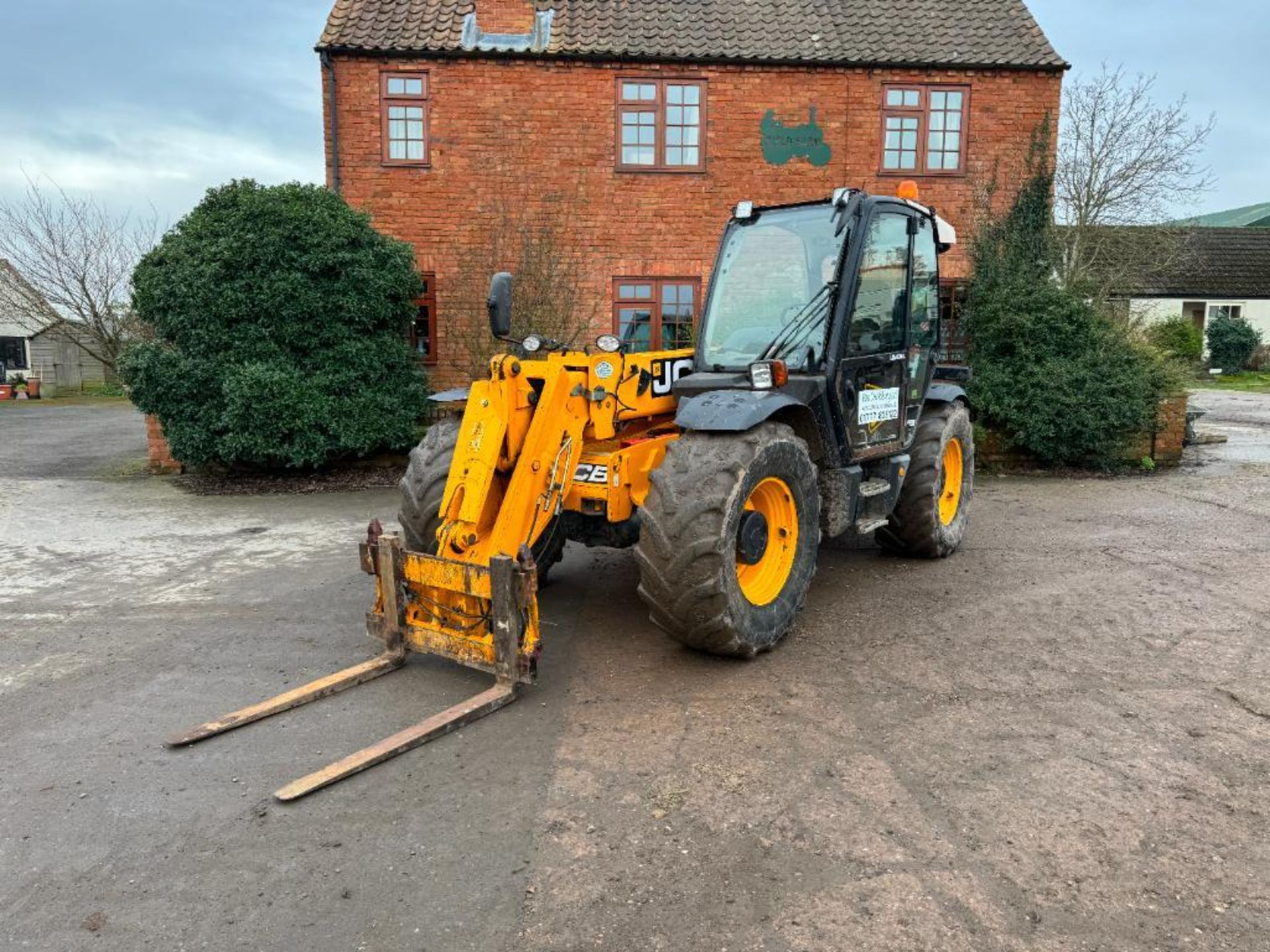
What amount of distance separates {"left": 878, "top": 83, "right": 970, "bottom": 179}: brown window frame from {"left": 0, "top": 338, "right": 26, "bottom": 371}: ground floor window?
111ft

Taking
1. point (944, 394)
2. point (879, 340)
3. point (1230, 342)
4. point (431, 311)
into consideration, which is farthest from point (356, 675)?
point (1230, 342)

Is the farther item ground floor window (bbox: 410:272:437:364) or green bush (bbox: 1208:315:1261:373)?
green bush (bbox: 1208:315:1261:373)

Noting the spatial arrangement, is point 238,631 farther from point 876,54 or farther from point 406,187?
point 876,54

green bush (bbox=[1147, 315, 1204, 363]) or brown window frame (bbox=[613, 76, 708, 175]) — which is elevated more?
brown window frame (bbox=[613, 76, 708, 175])

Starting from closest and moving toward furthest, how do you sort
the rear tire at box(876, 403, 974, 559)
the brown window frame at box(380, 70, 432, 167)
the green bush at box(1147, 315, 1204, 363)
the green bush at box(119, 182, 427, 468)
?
the rear tire at box(876, 403, 974, 559)
the green bush at box(119, 182, 427, 468)
the brown window frame at box(380, 70, 432, 167)
the green bush at box(1147, 315, 1204, 363)

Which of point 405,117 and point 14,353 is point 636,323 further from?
point 14,353

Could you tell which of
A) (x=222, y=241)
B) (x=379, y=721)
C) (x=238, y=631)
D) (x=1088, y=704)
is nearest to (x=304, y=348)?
(x=222, y=241)

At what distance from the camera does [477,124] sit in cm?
1416

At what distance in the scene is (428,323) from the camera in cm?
1452

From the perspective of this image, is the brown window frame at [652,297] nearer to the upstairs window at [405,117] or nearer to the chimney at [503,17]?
the upstairs window at [405,117]

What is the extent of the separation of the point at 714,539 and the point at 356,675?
1.92 m

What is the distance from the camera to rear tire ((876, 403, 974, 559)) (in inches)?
274

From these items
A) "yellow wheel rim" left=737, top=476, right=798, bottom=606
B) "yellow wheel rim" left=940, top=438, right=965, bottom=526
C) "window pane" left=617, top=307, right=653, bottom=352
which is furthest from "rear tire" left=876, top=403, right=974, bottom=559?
"window pane" left=617, top=307, right=653, bottom=352

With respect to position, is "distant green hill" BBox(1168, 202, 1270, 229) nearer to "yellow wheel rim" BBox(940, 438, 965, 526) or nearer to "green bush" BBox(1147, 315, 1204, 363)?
"green bush" BBox(1147, 315, 1204, 363)
